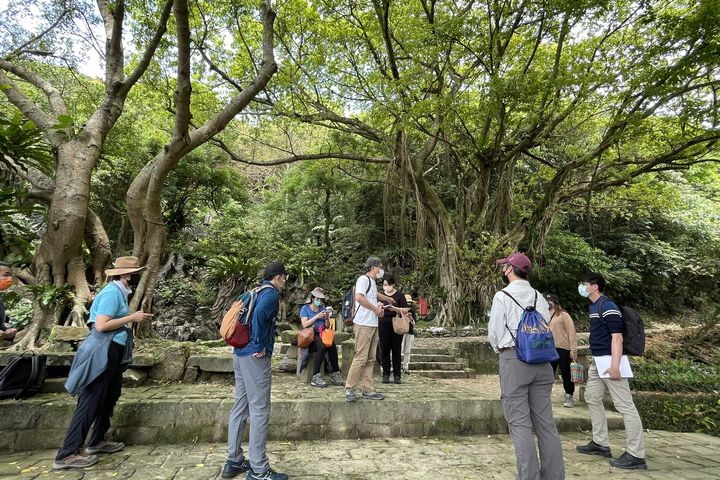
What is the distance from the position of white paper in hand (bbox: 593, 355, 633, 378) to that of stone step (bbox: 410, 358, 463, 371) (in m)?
3.99

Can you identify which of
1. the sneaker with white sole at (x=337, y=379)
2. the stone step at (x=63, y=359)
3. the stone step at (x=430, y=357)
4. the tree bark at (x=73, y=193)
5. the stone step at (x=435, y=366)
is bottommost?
the stone step at (x=435, y=366)

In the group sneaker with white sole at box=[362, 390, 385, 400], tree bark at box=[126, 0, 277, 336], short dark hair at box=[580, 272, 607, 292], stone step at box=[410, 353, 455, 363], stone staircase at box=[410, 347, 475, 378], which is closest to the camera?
short dark hair at box=[580, 272, 607, 292]

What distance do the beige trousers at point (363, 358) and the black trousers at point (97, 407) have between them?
2093 mm

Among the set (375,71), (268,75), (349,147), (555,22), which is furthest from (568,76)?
(349,147)

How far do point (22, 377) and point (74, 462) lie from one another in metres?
1.11

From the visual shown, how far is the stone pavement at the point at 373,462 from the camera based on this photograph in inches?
114

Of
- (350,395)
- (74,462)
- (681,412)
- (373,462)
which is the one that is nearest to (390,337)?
(350,395)

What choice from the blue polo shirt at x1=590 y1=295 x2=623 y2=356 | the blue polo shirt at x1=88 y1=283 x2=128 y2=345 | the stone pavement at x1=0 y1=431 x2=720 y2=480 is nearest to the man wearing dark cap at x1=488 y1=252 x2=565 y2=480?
the stone pavement at x1=0 y1=431 x2=720 y2=480

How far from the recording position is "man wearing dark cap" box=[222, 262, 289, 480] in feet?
8.90

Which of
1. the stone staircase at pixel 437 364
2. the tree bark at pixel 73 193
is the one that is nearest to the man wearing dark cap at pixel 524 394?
the stone staircase at pixel 437 364

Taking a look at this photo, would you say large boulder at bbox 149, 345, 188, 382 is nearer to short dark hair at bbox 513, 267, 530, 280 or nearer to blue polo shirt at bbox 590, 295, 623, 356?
short dark hair at bbox 513, 267, 530, 280

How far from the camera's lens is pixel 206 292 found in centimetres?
1139

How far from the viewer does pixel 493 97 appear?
7.68 meters

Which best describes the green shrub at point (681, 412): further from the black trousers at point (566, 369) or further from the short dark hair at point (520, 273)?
the short dark hair at point (520, 273)
